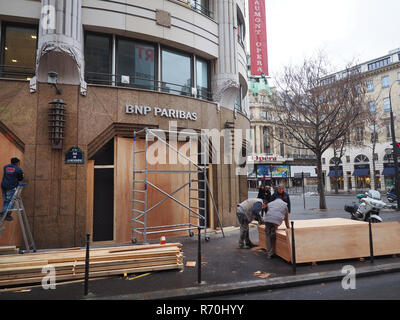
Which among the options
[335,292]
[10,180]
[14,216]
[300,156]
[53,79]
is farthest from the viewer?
[300,156]

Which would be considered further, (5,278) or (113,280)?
(113,280)

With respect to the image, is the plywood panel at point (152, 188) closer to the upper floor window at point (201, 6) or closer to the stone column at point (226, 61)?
the stone column at point (226, 61)

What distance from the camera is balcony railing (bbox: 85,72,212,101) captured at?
32.0 ft

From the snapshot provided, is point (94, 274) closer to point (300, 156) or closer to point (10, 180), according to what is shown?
point (10, 180)

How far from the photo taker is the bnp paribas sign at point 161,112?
9764 millimetres

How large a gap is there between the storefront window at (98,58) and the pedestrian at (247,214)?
6422 mm

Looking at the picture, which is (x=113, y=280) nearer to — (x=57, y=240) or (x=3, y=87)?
(x=57, y=240)

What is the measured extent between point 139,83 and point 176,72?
1785mm

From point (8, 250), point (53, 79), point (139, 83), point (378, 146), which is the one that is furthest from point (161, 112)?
point (378, 146)

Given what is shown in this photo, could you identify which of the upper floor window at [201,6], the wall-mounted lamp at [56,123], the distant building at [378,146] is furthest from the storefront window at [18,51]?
the distant building at [378,146]

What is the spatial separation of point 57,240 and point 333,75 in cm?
1855

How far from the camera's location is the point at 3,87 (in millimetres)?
8430

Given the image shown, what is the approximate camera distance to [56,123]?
8523 mm
